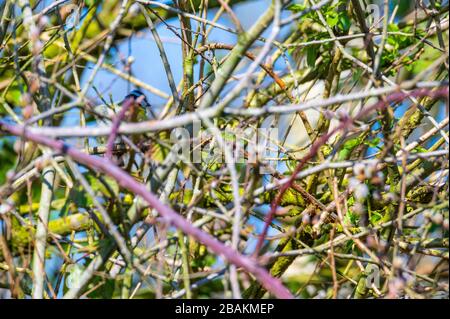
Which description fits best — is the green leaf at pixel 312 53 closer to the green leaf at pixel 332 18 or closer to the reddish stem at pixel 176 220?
the green leaf at pixel 332 18

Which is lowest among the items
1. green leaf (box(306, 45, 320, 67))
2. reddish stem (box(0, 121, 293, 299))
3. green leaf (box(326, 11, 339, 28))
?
reddish stem (box(0, 121, 293, 299))

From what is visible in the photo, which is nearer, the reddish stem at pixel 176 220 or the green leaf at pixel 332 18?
the reddish stem at pixel 176 220

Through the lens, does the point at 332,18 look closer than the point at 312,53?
Yes

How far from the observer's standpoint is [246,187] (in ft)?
5.64

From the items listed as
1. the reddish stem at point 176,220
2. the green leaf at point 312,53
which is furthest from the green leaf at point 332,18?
the reddish stem at point 176,220

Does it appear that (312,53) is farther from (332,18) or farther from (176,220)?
(176,220)

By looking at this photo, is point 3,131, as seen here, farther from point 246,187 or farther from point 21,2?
point 246,187

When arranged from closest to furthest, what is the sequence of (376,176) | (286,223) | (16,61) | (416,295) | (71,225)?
→ (416,295), (376,176), (16,61), (71,225), (286,223)

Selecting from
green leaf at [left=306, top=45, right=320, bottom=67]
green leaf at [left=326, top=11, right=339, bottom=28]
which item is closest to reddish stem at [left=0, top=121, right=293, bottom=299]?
green leaf at [left=326, top=11, right=339, bottom=28]

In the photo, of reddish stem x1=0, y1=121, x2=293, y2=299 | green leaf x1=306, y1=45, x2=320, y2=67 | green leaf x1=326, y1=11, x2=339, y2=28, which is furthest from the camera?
green leaf x1=306, y1=45, x2=320, y2=67

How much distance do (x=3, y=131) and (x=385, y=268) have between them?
106 cm

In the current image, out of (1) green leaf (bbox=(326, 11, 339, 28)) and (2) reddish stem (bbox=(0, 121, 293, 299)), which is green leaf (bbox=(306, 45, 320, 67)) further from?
(2) reddish stem (bbox=(0, 121, 293, 299))

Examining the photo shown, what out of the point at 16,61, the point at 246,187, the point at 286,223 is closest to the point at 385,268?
the point at 246,187

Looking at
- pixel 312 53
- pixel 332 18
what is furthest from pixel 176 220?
pixel 312 53
